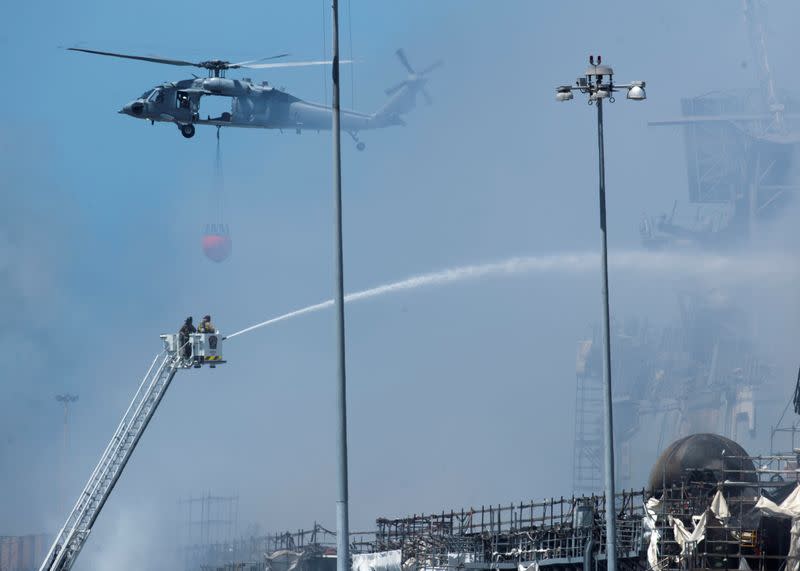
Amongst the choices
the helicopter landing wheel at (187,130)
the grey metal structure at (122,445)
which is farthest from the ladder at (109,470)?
the helicopter landing wheel at (187,130)

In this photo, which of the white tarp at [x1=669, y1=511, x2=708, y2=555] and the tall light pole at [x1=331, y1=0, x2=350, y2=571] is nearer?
the tall light pole at [x1=331, y1=0, x2=350, y2=571]

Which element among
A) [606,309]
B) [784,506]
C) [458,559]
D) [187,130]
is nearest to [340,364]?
[606,309]

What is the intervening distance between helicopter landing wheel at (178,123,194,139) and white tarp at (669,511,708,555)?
3703 cm

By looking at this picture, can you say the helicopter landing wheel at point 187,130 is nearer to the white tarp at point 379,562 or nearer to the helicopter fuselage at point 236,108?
the helicopter fuselage at point 236,108

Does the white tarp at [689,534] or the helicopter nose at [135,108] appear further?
the helicopter nose at [135,108]

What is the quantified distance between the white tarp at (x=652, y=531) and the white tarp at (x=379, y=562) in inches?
440

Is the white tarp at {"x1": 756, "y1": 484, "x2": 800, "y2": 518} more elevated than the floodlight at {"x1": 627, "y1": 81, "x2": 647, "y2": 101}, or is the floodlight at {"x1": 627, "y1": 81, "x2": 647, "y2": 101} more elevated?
the floodlight at {"x1": 627, "y1": 81, "x2": 647, "y2": 101}

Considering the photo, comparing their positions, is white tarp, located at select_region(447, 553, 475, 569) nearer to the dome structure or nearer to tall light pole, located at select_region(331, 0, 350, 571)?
the dome structure

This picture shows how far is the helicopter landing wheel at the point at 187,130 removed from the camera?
2738 inches

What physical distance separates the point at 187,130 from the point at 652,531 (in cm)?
3692

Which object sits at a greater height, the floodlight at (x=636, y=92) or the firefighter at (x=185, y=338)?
the floodlight at (x=636, y=92)

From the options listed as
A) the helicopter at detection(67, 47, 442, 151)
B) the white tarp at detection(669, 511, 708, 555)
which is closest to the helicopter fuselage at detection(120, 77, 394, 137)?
the helicopter at detection(67, 47, 442, 151)

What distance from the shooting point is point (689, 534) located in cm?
4059

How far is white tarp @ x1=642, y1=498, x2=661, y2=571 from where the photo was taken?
137 feet
